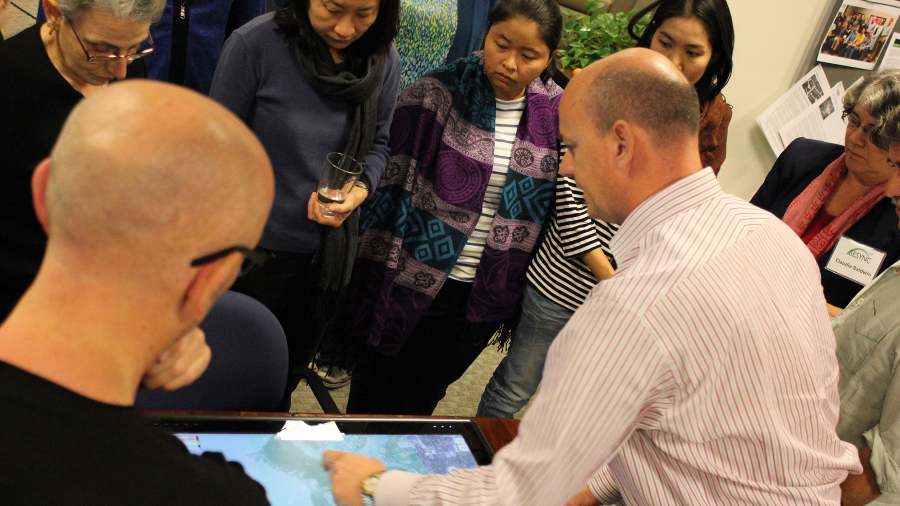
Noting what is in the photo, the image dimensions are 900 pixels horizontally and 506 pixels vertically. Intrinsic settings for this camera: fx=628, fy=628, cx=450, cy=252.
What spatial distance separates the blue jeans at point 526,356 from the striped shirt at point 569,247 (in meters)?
0.04

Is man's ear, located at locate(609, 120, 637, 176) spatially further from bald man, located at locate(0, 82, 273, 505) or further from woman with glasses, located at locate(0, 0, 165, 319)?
woman with glasses, located at locate(0, 0, 165, 319)

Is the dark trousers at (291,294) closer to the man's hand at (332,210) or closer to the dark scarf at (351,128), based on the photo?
the dark scarf at (351,128)

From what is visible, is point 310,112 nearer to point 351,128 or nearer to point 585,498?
point 351,128

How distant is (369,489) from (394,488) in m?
0.05

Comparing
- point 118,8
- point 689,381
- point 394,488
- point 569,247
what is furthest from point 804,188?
point 118,8

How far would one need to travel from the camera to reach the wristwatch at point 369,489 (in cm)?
108

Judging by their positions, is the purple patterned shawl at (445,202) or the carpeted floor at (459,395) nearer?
the purple patterned shawl at (445,202)

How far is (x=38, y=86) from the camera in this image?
1311 mm

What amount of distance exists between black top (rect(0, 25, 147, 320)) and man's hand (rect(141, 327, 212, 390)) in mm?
739

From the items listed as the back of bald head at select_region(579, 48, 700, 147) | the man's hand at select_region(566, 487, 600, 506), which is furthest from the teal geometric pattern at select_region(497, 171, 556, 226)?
the man's hand at select_region(566, 487, 600, 506)

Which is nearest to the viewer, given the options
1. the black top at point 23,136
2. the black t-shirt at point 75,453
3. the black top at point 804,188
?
the black t-shirt at point 75,453

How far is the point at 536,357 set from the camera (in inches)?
83.8

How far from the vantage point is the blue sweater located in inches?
65.9

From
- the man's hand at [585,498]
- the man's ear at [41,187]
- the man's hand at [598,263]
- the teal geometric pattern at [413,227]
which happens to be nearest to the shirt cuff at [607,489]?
the man's hand at [585,498]
